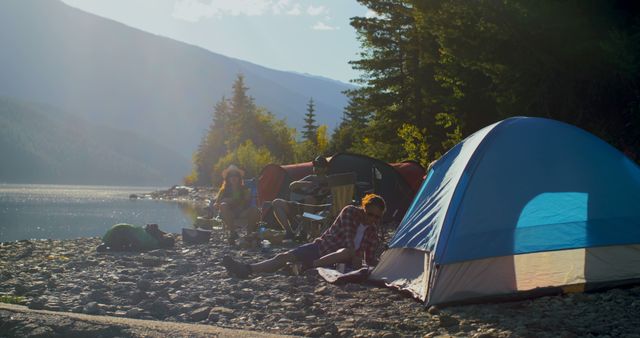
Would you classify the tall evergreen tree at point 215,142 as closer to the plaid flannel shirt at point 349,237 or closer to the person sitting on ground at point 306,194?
the person sitting on ground at point 306,194

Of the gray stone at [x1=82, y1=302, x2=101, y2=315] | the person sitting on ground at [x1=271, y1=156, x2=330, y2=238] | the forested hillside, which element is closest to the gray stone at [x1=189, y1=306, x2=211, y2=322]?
Answer: the gray stone at [x1=82, y1=302, x2=101, y2=315]

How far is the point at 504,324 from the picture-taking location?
5902mm

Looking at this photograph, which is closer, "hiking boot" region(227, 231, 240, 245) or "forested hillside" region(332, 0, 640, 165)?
"forested hillside" region(332, 0, 640, 165)

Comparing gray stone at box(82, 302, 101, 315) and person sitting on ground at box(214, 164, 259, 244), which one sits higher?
person sitting on ground at box(214, 164, 259, 244)

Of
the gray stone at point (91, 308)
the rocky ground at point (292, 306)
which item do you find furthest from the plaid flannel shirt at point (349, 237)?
the gray stone at point (91, 308)

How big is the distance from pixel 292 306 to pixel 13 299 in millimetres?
2844

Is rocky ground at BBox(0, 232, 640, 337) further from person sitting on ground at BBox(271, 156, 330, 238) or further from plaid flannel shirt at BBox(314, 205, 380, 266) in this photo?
person sitting on ground at BBox(271, 156, 330, 238)

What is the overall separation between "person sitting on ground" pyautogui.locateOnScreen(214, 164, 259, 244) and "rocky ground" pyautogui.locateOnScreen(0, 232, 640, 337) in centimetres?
376

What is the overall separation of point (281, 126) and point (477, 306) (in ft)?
251

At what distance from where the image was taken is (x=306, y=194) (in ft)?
42.0

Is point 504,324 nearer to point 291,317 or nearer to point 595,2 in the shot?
point 291,317

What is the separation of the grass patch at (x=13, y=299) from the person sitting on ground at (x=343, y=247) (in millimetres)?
2422

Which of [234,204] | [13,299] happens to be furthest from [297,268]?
[234,204]

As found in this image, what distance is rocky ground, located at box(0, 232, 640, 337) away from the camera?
586 centimetres
